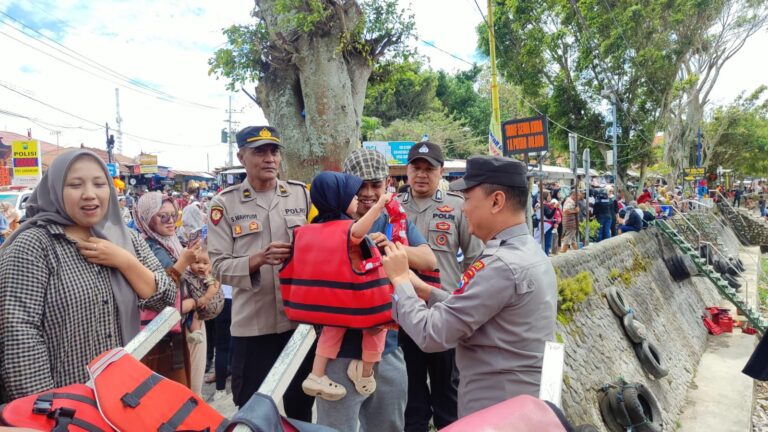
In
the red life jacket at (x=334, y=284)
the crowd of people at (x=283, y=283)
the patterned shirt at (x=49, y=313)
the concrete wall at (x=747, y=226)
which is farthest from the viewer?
the concrete wall at (x=747, y=226)

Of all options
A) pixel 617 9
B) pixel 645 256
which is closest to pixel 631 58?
pixel 617 9

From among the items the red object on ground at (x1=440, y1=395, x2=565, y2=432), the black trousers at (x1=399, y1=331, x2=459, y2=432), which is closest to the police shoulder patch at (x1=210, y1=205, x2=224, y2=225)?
the black trousers at (x1=399, y1=331, x2=459, y2=432)

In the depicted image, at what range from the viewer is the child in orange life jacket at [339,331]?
2.06 meters

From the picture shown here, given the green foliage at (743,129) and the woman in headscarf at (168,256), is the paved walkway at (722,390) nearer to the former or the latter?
the woman in headscarf at (168,256)

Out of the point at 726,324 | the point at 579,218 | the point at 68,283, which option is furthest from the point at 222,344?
the point at 726,324

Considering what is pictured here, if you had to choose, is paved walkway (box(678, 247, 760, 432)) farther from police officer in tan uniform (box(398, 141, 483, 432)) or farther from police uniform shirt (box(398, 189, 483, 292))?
police uniform shirt (box(398, 189, 483, 292))

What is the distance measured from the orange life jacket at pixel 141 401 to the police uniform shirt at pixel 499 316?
0.83 meters

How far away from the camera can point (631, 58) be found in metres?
20.4

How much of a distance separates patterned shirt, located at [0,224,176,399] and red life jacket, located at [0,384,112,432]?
594 millimetres

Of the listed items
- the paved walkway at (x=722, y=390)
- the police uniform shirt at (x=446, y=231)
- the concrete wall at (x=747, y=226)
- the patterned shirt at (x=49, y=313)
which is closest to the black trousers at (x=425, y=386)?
the police uniform shirt at (x=446, y=231)

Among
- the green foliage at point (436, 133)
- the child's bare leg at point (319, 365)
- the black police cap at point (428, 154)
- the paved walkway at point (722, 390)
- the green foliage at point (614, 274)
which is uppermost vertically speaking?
the green foliage at point (436, 133)

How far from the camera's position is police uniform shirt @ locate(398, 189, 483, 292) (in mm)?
3111

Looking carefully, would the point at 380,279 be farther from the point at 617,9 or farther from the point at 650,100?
the point at 650,100

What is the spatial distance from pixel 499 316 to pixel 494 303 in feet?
0.31
